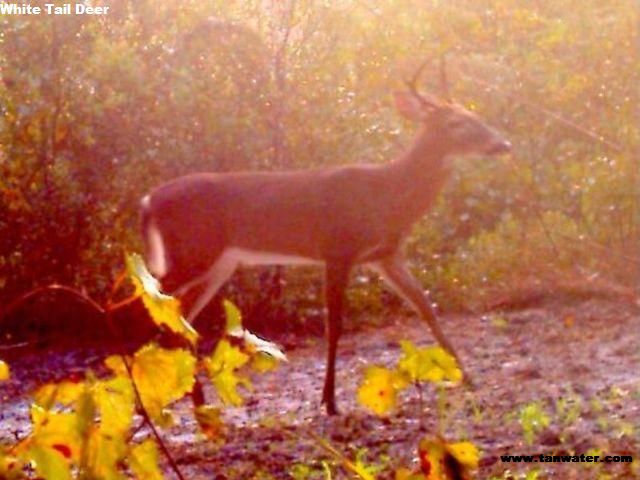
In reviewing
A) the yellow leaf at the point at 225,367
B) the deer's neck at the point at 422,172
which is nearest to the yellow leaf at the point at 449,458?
the yellow leaf at the point at 225,367

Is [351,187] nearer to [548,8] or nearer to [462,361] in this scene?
[462,361]

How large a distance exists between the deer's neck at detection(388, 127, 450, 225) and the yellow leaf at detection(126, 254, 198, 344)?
5.82 metres

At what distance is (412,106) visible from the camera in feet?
23.7

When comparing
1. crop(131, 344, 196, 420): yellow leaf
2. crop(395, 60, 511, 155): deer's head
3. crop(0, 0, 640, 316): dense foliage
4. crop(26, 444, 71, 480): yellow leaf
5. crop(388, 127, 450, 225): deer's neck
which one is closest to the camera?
crop(26, 444, 71, 480): yellow leaf

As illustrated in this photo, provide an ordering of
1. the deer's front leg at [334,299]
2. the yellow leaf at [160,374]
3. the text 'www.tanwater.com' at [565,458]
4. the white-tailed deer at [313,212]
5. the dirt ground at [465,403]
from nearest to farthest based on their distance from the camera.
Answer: the yellow leaf at [160,374], the text 'www.tanwater.com' at [565,458], the dirt ground at [465,403], the deer's front leg at [334,299], the white-tailed deer at [313,212]

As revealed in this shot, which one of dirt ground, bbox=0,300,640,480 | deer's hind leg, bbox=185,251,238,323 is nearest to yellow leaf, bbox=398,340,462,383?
dirt ground, bbox=0,300,640,480

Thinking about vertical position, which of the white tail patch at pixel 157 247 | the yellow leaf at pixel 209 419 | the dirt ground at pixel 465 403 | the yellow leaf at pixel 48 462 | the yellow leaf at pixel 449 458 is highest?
the yellow leaf at pixel 48 462

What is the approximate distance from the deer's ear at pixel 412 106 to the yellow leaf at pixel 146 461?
19.4ft

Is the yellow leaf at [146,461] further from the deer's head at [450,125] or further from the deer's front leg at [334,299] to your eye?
the deer's head at [450,125]

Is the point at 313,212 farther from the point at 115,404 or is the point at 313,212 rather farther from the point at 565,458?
the point at 115,404

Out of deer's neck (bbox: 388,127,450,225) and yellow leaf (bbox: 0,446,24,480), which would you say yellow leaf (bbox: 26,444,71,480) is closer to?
yellow leaf (bbox: 0,446,24,480)

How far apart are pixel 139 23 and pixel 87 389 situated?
303 inches

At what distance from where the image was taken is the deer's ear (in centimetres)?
712

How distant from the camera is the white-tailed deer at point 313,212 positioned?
22.3 ft
